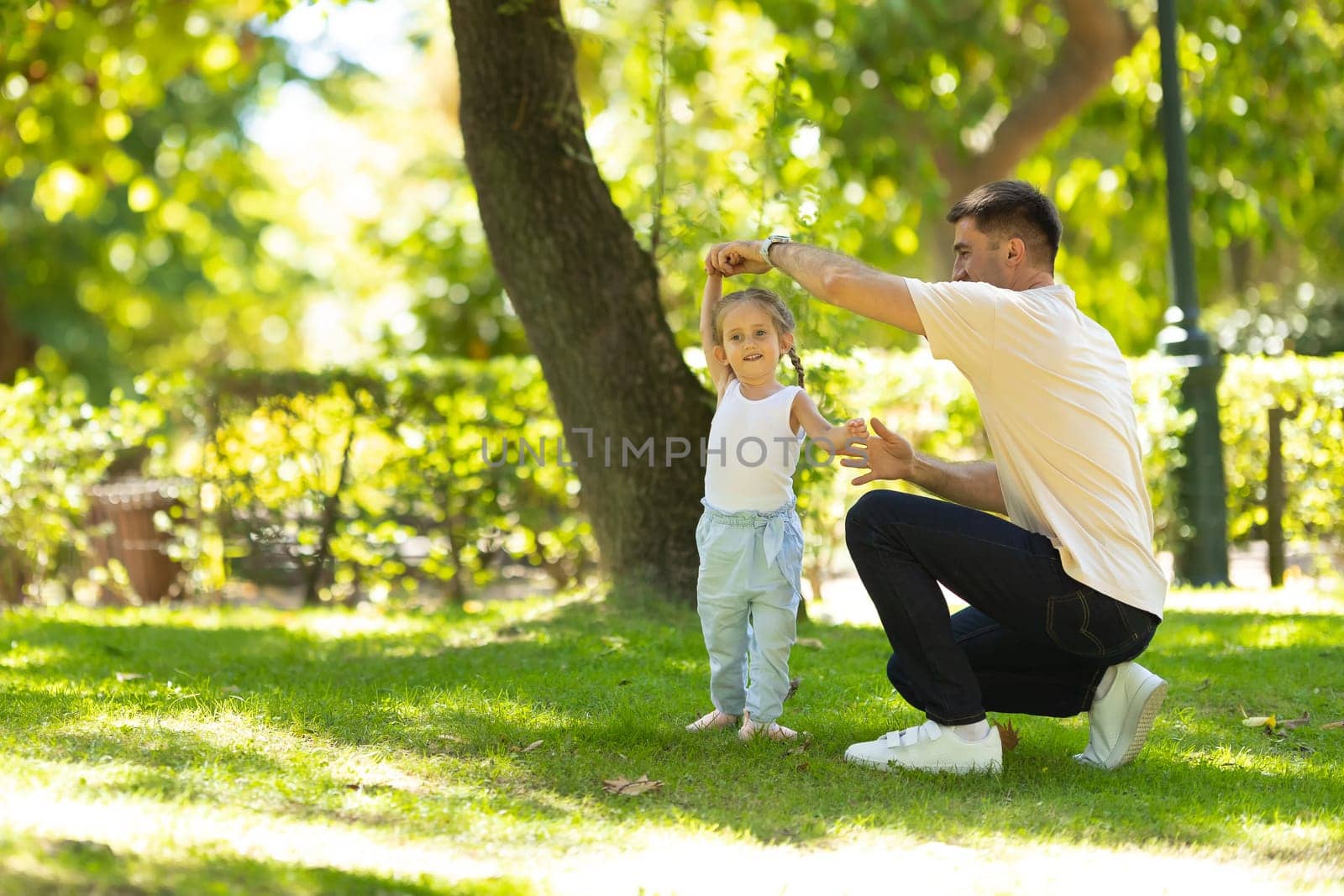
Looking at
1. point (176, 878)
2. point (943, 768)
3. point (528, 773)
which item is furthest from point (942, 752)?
point (176, 878)

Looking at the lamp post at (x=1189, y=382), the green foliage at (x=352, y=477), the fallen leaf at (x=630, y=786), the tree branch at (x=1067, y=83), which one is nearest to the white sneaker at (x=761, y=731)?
the fallen leaf at (x=630, y=786)

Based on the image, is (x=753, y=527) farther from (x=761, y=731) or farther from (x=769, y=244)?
(x=769, y=244)

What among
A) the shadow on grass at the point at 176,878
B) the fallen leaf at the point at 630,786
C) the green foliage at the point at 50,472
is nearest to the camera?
the shadow on grass at the point at 176,878

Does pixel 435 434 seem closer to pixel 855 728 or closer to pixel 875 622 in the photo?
pixel 875 622

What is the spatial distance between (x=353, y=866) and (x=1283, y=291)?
2482 cm

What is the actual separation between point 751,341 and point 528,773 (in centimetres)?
159

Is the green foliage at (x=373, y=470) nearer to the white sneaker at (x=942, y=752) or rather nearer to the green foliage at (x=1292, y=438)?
the green foliage at (x=1292, y=438)

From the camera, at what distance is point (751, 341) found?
470 centimetres

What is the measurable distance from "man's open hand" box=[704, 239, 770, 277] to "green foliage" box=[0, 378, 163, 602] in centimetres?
566

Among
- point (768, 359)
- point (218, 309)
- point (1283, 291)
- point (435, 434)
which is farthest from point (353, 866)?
point (218, 309)

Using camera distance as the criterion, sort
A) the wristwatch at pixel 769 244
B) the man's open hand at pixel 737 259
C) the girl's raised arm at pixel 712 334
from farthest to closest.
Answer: the girl's raised arm at pixel 712 334
the man's open hand at pixel 737 259
the wristwatch at pixel 769 244

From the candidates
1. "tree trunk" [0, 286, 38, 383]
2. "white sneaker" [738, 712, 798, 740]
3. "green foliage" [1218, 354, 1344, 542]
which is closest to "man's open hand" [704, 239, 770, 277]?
"white sneaker" [738, 712, 798, 740]

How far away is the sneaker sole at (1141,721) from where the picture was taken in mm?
4270

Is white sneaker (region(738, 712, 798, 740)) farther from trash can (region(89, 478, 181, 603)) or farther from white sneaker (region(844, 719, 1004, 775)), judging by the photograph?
trash can (region(89, 478, 181, 603))
